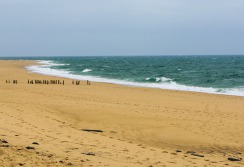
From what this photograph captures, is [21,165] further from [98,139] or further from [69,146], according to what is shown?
[98,139]

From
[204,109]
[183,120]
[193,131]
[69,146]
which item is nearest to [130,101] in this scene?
[204,109]

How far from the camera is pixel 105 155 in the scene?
7.83 m

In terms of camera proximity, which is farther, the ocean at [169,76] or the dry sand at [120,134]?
the ocean at [169,76]

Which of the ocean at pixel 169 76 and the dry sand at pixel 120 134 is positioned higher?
the dry sand at pixel 120 134

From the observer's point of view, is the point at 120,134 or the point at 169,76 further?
the point at 169,76

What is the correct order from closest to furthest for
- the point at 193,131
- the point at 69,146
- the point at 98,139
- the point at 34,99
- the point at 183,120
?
the point at 69,146 → the point at 98,139 → the point at 193,131 → the point at 183,120 → the point at 34,99

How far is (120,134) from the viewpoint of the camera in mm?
10914

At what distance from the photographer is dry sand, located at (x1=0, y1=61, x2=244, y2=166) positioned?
7.61 metres

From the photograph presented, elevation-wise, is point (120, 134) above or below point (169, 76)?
above

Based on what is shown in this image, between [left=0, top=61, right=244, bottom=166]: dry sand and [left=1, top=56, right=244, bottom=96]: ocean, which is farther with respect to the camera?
[left=1, top=56, right=244, bottom=96]: ocean

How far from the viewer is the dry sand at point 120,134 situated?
761cm

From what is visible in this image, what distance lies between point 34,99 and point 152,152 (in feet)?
35.8

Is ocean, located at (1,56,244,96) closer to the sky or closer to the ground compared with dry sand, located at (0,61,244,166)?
closer to the ground

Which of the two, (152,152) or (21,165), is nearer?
(21,165)
